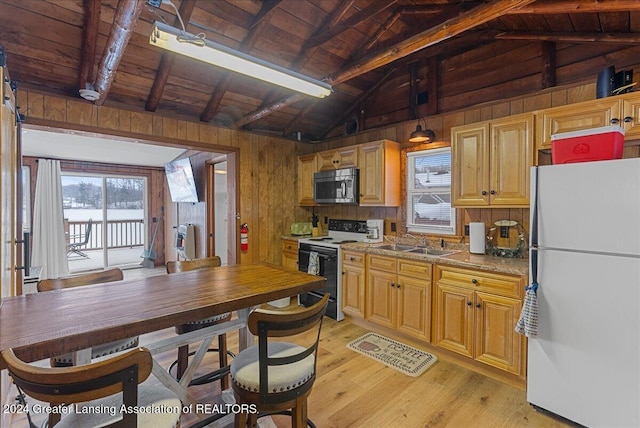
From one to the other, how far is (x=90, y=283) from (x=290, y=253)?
2712mm

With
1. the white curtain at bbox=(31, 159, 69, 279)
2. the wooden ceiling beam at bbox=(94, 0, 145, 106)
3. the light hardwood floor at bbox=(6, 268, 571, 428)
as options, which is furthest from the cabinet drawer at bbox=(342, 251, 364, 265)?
the white curtain at bbox=(31, 159, 69, 279)

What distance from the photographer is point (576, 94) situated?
8.39ft

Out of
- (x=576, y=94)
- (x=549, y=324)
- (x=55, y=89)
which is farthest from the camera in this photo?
(x=55, y=89)

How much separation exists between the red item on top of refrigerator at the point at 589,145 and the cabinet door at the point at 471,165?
2.23ft

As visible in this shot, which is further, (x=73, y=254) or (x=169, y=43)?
(x=73, y=254)

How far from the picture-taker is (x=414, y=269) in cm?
295

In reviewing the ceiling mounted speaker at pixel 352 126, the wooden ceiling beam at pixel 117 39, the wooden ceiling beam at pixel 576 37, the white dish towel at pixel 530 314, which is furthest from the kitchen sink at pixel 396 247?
the wooden ceiling beam at pixel 117 39

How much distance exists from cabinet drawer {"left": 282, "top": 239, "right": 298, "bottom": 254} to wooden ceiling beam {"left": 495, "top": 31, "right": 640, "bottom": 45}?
11.0 feet

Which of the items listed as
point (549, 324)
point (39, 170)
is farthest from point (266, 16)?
point (39, 170)

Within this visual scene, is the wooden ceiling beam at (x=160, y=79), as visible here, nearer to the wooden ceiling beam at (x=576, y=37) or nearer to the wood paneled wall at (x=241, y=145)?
the wood paneled wall at (x=241, y=145)

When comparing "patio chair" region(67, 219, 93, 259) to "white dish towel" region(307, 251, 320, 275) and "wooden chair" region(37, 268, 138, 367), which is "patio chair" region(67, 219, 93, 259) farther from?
"wooden chair" region(37, 268, 138, 367)

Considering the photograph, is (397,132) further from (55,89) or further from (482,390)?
(55,89)

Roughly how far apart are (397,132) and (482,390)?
2861 millimetres

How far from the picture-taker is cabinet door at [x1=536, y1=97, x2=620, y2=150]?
2.16 metres
